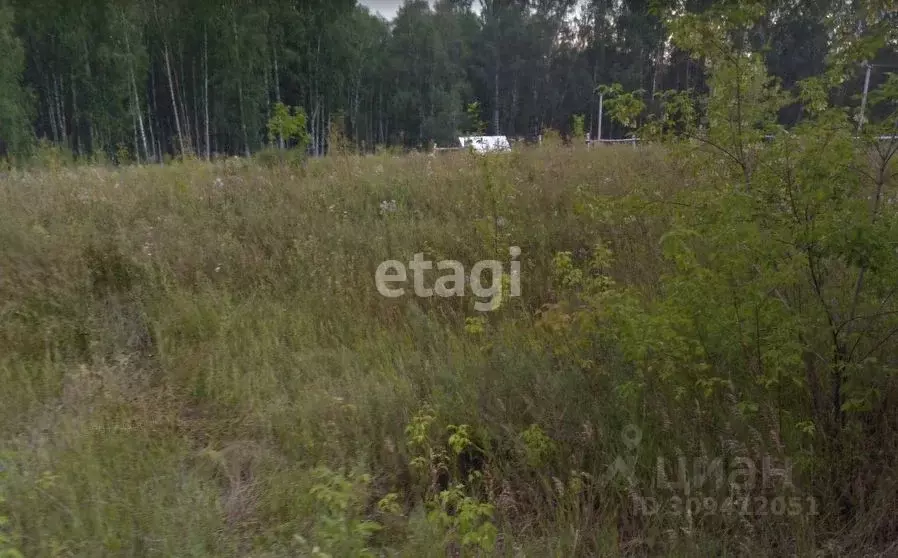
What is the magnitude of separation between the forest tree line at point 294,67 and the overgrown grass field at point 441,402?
658 inches

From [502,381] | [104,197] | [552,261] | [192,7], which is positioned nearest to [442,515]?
[502,381]

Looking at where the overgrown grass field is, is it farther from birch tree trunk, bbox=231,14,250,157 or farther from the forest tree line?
birch tree trunk, bbox=231,14,250,157

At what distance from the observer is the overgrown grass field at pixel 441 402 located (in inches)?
91.4

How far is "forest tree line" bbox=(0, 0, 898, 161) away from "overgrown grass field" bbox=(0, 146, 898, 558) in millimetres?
16713

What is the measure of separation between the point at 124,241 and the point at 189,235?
61cm

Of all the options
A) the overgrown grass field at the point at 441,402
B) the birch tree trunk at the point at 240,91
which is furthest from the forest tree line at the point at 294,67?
the overgrown grass field at the point at 441,402

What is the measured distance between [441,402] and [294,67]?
105ft

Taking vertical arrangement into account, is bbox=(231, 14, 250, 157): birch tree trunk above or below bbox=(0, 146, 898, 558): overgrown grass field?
above

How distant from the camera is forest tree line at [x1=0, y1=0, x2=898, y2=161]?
2519cm

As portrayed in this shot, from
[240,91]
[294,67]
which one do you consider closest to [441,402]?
[240,91]

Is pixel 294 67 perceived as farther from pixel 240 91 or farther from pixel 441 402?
pixel 441 402

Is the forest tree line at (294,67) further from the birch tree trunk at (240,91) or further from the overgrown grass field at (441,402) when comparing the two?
the overgrown grass field at (441,402)

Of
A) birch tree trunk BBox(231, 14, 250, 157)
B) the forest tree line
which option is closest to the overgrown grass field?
the forest tree line

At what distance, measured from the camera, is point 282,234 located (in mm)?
5898
